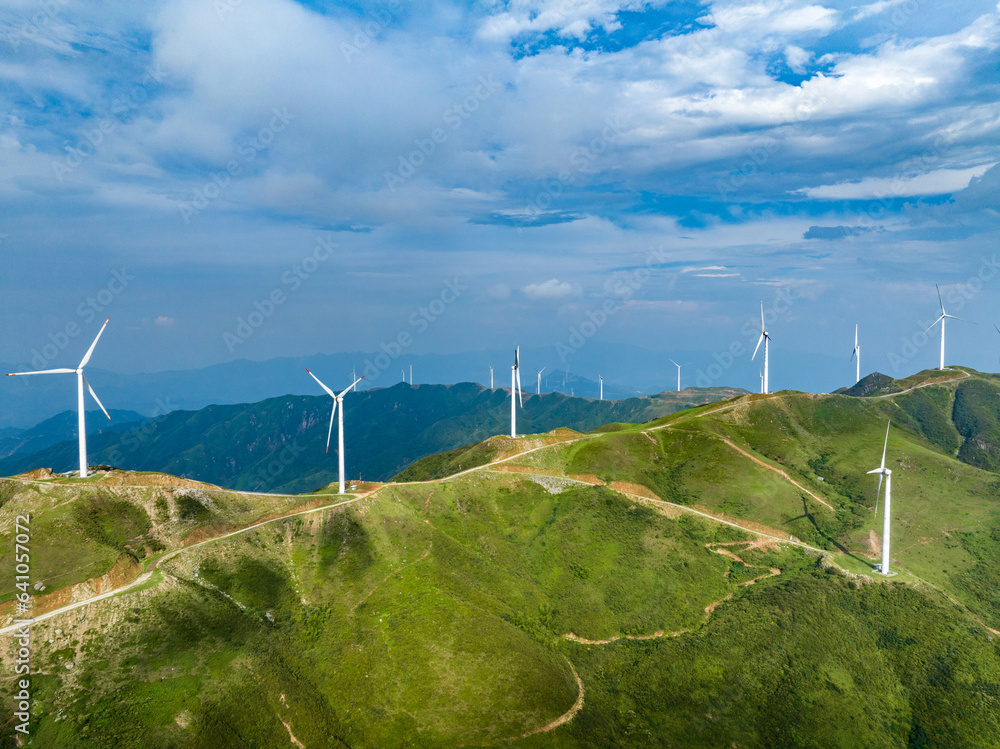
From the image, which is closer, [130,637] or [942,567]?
[130,637]

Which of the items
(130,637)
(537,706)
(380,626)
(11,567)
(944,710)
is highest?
(11,567)

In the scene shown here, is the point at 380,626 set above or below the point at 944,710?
above

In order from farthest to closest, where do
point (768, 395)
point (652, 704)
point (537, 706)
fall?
point (768, 395)
point (652, 704)
point (537, 706)

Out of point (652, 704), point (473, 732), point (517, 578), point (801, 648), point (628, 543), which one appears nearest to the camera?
point (473, 732)

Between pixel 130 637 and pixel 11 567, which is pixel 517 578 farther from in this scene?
pixel 11 567

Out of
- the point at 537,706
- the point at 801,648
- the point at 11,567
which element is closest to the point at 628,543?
the point at 801,648

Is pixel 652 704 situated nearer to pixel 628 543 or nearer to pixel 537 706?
pixel 537 706
